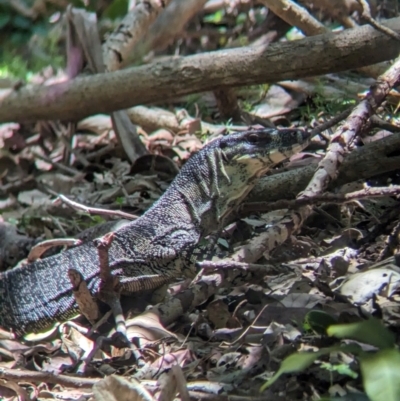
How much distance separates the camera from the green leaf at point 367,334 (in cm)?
250

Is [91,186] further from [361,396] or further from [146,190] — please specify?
[361,396]

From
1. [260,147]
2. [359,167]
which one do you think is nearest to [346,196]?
[359,167]

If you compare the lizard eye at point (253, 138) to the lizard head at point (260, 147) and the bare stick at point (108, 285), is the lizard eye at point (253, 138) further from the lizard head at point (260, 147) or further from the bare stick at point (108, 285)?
the bare stick at point (108, 285)

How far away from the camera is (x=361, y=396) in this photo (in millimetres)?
2504

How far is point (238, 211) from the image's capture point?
4.79 metres

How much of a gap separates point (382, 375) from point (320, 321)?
60 centimetres

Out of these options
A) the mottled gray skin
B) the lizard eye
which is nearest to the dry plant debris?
the mottled gray skin

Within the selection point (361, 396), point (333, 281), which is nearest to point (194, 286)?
point (333, 281)

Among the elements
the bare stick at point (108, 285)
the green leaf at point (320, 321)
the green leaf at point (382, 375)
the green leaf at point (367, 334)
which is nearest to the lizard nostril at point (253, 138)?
the bare stick at point (108, 285)

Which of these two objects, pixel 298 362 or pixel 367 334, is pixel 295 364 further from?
pixel 367 334

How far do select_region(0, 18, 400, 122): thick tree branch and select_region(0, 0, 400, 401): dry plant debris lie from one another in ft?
0.04

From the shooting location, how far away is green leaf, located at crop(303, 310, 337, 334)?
285 centimetres

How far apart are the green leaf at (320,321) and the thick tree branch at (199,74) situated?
2.63m

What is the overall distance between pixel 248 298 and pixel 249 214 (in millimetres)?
1208
